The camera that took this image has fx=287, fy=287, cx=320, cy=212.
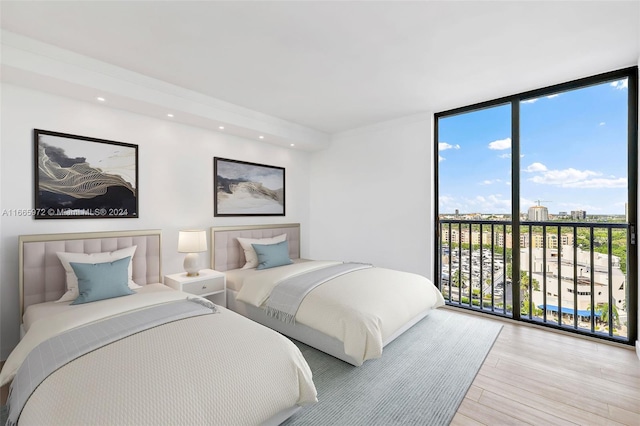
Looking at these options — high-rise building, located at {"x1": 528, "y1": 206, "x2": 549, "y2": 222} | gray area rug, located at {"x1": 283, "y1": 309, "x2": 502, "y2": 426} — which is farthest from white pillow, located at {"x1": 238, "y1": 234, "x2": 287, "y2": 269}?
high-rise building, located at {"x1": 528, "y1": 206, "x2": 549, "y2": 222}

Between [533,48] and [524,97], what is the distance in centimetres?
107

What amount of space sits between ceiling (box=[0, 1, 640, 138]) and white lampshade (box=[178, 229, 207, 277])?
5.24ft

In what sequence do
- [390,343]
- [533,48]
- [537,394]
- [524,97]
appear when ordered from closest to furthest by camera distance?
[537,394] → [533,48] → [390,343] → [524,97]

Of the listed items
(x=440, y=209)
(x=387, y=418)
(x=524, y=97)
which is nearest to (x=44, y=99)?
(x=387, y=418)

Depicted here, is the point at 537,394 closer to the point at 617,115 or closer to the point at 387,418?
the point at 387,418

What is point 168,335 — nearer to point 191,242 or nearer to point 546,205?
point 191,242

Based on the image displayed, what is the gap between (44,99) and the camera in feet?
8.50

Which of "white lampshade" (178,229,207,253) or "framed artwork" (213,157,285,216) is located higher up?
"framed artwork" (213,157,285,216)

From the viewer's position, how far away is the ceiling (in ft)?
6.22

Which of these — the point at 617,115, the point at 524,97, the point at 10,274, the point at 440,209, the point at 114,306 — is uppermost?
the point at 524,97

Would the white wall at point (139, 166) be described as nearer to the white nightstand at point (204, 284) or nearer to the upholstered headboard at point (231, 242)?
the upholstered headboard at point (231, 242)

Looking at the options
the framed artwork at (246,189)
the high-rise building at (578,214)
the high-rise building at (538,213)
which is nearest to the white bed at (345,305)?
the framed artwork at (246,189)

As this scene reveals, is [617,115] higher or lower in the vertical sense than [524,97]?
lower

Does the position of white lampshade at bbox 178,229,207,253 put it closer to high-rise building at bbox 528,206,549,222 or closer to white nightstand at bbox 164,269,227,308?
white nightstand at bbox 164,269,227,308
